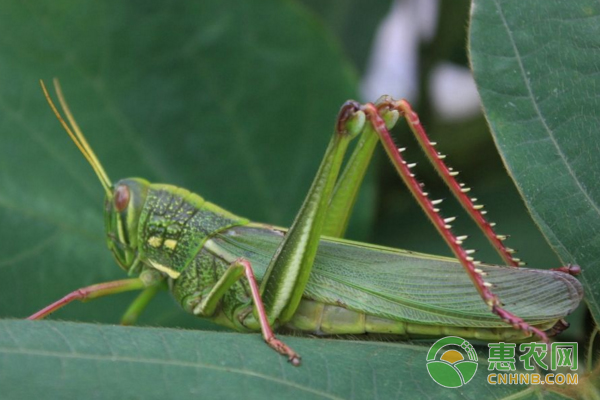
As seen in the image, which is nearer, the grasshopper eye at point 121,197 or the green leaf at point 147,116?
the grasshopper eye at point 121,197

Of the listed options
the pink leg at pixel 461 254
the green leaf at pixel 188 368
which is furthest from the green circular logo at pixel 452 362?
the pink leg at pixel 461 254

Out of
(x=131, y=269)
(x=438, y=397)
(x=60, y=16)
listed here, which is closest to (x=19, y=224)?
(x=131, y=269)

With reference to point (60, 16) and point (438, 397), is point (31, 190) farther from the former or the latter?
point (438, 397)

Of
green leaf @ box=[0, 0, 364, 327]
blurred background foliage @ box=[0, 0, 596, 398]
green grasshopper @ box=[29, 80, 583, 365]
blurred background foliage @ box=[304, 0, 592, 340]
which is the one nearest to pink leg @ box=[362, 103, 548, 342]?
green grasshopper @ box=[29, 80, 583, 365]

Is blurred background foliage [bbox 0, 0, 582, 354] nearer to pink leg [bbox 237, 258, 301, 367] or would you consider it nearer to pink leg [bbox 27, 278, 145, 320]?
pink leg [bbox 27, 278, 145, 320]

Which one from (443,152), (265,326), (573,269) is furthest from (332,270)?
(443,152)

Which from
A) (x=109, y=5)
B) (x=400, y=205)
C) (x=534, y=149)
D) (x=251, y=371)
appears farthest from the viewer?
(x=400, y=205)

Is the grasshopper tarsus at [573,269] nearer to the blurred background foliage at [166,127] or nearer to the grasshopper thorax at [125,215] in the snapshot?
the blurred background foliage at [166,127]
